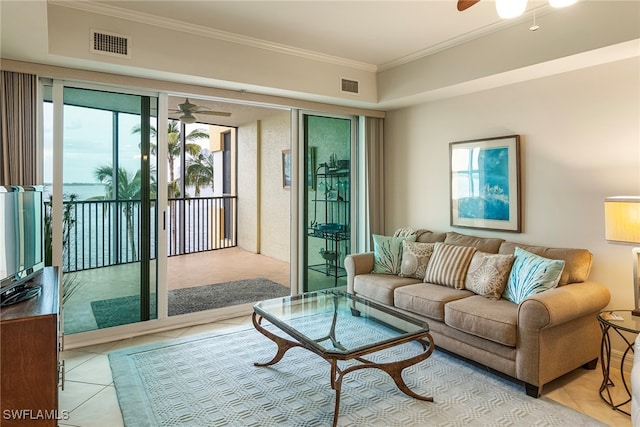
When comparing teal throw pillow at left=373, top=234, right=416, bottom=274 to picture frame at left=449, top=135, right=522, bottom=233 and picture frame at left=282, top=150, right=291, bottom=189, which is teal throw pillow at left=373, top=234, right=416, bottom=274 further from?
picture frame at left=282, top=150, right=291, bottom=189

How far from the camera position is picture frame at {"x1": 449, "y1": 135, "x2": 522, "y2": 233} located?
3631 millimetres

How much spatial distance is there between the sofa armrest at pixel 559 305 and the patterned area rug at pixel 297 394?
20.3 inches

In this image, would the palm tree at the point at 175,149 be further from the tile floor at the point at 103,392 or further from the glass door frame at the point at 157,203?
the tile floor at the point at 103,392

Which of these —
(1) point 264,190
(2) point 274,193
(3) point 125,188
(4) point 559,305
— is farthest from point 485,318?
(1) point 264,190

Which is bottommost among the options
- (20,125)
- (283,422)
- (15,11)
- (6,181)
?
(283,422)

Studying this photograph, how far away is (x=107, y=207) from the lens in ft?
11.3

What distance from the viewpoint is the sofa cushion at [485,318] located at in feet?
8.43

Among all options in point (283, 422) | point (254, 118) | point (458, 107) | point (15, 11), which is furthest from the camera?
point (254, 118)

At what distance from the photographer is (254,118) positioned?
286 inches

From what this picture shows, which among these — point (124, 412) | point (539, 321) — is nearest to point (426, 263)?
point (539, 321)

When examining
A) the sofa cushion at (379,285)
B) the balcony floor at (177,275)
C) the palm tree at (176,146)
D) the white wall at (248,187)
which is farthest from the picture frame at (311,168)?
the palm tree at (176,146)

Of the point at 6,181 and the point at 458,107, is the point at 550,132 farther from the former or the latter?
the point at 6,181

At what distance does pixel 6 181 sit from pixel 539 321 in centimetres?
382

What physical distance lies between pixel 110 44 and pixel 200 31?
73cm
